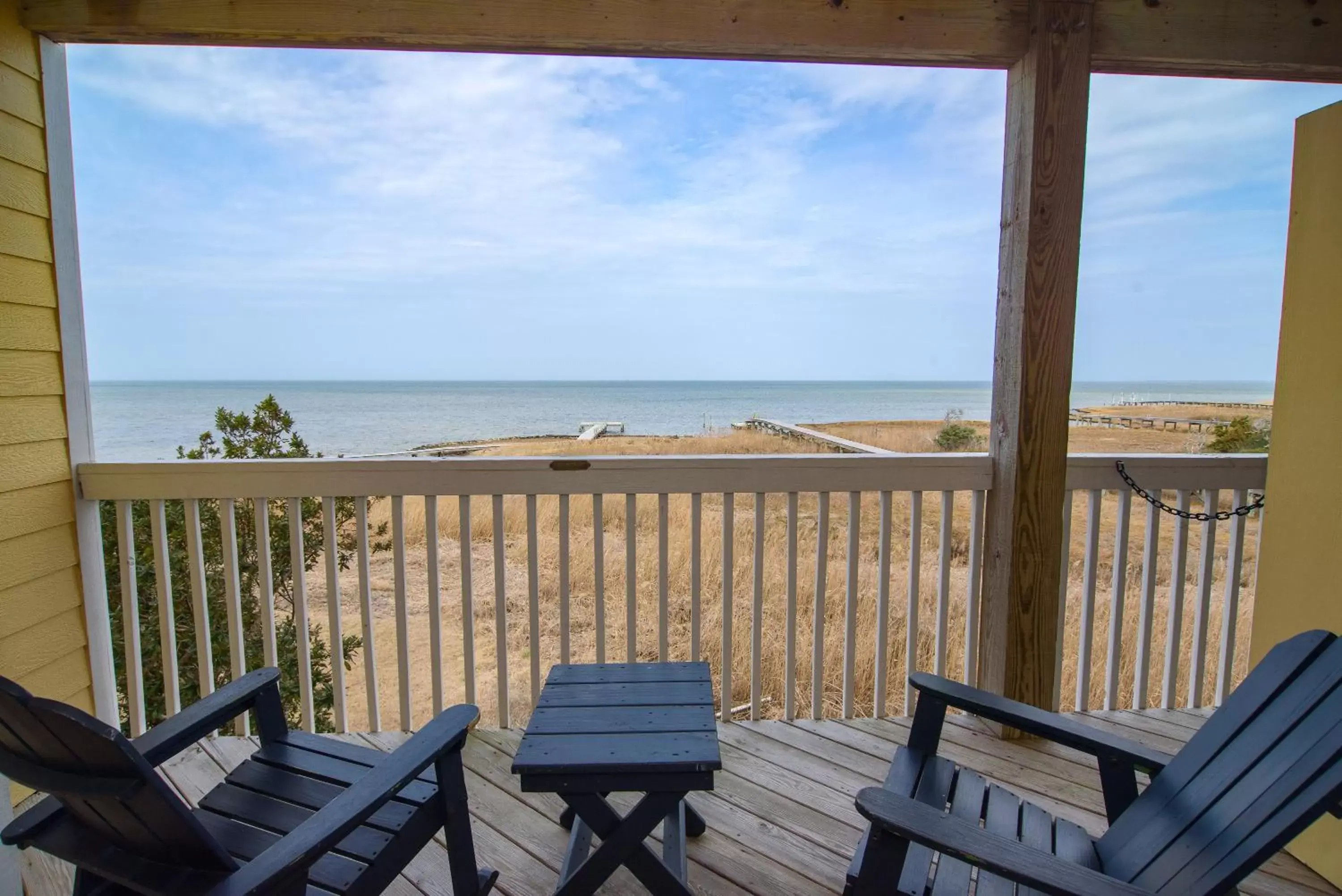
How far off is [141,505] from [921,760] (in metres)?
3.87

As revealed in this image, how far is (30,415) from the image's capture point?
1.97 metres

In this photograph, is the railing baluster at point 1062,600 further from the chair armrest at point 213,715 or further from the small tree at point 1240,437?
the chair armrest at point 213,715

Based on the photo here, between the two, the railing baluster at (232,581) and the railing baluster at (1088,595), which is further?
the railing baluster at (1088,595)

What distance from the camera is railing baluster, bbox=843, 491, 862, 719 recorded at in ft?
7.60

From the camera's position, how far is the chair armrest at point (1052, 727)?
1.30 m

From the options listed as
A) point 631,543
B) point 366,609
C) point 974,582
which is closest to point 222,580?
point 366,609

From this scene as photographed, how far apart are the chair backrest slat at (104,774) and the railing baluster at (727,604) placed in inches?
64.6

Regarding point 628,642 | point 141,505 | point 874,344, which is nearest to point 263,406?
point 141,505

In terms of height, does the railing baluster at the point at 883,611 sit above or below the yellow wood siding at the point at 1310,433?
below

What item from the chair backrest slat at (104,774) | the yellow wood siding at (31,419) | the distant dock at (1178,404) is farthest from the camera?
the distant dock at (1178,404)

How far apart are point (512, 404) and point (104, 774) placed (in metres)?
19.2

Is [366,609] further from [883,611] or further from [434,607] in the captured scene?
[883,611]

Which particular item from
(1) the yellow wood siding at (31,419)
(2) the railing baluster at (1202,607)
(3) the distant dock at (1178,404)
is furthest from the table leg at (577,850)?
(3) the distant dock at (1178,404)

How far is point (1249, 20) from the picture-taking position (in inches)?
82.8
